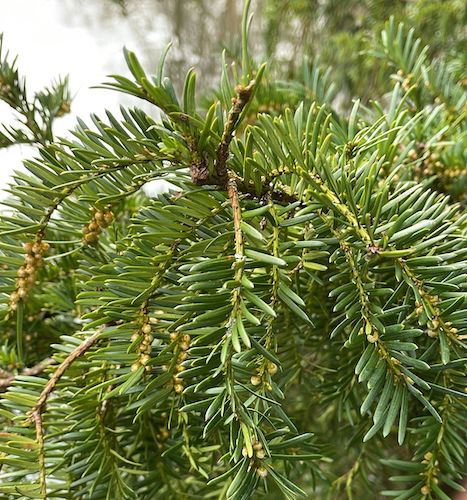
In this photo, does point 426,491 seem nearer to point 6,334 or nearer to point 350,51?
point 6,334

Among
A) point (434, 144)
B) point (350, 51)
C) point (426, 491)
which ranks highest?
point (350, 51)

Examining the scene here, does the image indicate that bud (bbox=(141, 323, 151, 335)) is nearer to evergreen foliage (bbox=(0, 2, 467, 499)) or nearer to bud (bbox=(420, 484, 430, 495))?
evergreen foliage (bbox=(0, 2, 467, 499))

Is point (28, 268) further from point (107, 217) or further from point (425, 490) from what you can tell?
point (425, 490)

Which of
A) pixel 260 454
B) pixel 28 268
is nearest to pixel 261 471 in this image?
pixel 260 454

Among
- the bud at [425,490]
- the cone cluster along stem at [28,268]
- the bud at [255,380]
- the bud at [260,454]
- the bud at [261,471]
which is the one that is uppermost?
the cone cluster along stem at [28,268]

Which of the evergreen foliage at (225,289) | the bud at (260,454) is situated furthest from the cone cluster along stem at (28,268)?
the bud at (260,454)

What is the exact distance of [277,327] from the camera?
21 cm

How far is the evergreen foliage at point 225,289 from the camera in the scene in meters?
0.14

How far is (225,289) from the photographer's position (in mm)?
Answer: 133

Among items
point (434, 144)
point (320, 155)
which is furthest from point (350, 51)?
point (320, 155)

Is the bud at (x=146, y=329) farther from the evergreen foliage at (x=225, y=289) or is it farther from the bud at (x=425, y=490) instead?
the bud at (x=425, y=490)

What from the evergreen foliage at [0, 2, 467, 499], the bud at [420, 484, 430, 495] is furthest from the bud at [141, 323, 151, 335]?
the bud at [420, 484, 430, 495]

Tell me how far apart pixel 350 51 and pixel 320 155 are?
50 cm

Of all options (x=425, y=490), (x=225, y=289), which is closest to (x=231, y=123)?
(x=225, y=289)
